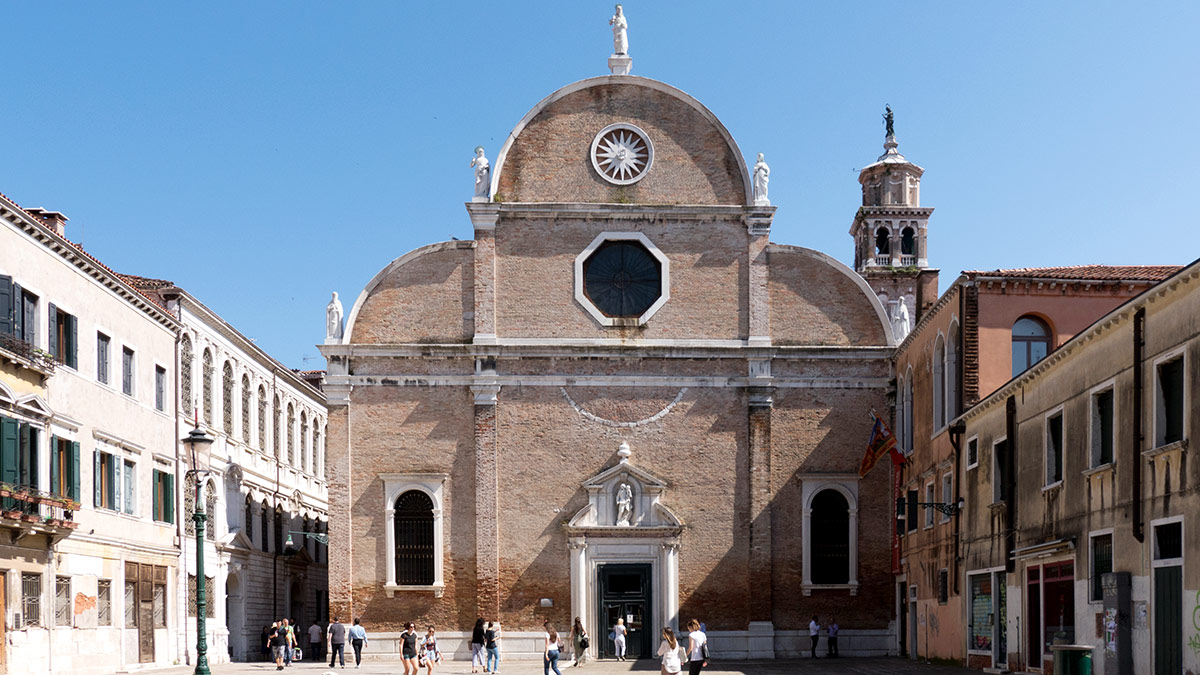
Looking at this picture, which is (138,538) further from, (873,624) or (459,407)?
(873,624)

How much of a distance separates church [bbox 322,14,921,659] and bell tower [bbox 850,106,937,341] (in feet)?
68.4

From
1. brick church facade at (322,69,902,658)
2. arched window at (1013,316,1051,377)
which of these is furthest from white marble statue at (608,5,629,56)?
arched window at (1013,316,1051,377)

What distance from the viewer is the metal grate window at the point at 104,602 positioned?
27.3 metres

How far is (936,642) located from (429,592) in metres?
11.9

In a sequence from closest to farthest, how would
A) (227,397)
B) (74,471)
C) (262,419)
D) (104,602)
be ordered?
(74,471) < (104,602) < (227,397) < (262,419)

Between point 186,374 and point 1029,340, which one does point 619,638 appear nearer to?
point 1029,340

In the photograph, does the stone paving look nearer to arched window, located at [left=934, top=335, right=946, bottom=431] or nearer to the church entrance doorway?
the church entrance doorway

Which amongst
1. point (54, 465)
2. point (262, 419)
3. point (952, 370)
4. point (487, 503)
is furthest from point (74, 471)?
point (952, 370)

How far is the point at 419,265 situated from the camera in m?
33.9

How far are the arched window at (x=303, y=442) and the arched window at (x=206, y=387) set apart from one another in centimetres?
1121

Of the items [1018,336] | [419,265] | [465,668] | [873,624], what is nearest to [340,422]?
[419,265]

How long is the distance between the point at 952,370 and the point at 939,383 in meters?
1.38

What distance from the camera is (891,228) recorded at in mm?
56500

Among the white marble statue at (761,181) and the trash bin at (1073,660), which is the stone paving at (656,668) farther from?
the white marble statue at (761,181)
